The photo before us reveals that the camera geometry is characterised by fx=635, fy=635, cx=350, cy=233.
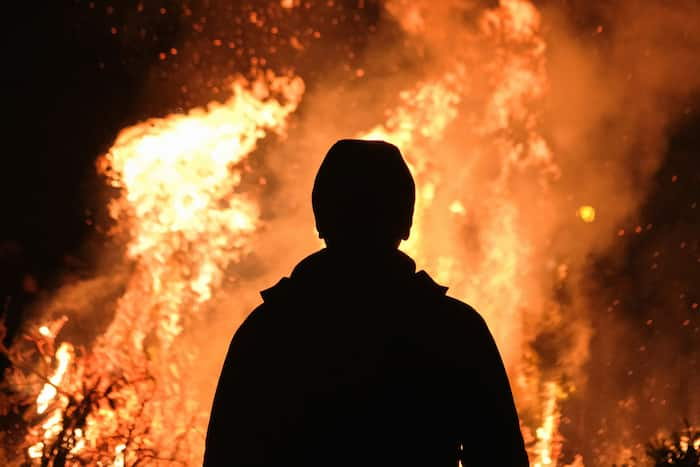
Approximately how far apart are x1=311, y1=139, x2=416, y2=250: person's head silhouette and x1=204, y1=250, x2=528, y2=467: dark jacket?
50 millimetres

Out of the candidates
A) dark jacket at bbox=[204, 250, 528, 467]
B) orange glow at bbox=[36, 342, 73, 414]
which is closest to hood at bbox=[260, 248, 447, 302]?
dark jacket at bbox=[204, 250, 528, 467]

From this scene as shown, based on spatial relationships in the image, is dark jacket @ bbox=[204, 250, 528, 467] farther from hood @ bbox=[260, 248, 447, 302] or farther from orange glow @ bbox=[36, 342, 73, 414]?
orange glow @ bbox=[36, 342, 73, 414]

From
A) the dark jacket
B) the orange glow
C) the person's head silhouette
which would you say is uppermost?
the orange glow

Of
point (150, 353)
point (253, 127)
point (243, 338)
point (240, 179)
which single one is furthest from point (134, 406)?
point (243, 338)

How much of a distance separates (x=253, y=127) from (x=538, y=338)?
12405 millimetres

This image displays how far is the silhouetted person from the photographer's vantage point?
52.6 inches

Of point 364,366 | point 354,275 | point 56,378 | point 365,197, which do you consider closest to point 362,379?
point 364,366

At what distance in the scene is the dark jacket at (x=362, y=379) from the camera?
1334 mm

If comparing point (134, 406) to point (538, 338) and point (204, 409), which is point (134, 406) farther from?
point (538, 338)

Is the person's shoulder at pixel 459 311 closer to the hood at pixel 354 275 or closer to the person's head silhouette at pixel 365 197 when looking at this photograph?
the hood at pixel 354 275

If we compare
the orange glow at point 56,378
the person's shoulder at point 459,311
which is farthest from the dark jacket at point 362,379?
the orange glow at point 56,378

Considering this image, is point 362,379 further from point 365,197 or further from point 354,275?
point 365,197

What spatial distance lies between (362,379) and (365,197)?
41 cm

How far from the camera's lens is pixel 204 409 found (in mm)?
21984
